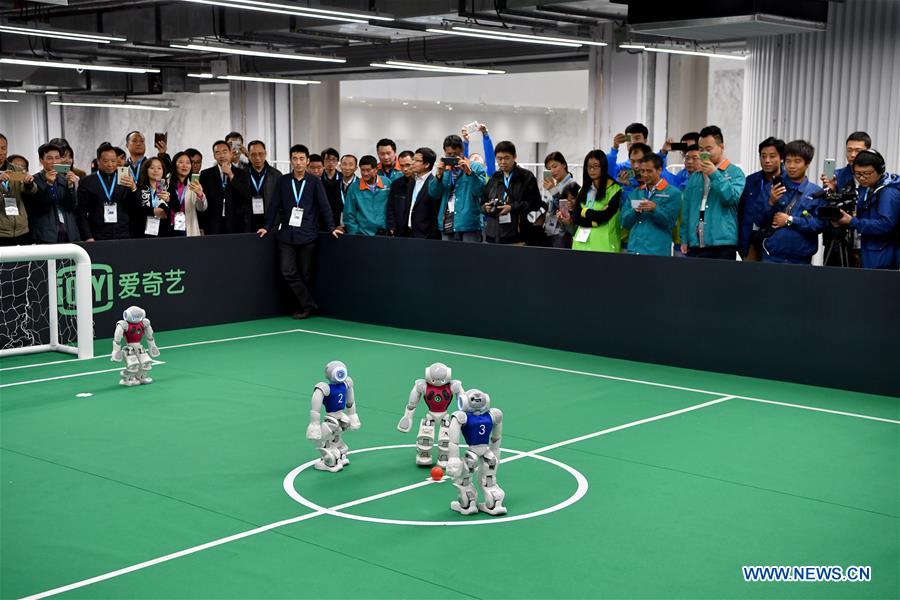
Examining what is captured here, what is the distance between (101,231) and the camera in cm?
1212

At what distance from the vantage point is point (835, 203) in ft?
30.8

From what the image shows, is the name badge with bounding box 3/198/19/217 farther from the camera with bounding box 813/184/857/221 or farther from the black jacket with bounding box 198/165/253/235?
the camera with bounding box 813/184/857/221

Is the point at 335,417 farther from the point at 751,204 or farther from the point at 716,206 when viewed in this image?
the point at 751,204

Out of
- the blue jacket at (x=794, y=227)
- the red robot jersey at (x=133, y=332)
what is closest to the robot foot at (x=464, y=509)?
Answer: the red robot jersey at (x=133, y=332)

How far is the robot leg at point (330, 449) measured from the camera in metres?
6.68

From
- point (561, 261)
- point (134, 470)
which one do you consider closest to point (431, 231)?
point (561, 261)

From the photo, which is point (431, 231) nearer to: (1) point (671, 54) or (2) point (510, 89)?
(1) point (671, 54)

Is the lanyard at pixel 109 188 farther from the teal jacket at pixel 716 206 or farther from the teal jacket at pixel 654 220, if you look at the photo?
the teal jacket at pixel 716 206

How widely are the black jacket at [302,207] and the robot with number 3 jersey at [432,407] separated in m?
6.76

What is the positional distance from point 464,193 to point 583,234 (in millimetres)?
1737

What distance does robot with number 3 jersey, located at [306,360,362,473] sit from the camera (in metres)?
6.57

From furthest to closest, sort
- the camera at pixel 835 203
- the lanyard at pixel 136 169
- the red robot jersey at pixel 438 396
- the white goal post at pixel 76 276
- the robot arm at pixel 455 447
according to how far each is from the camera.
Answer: the lanyard at pixel 136 169 < the white goal post at pixel 76 276 < the camera at pixel 835 203 < the red robot jersey at pixel 438 396 < the robot arm at pixel 455 447

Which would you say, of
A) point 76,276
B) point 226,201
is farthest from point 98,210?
point 226,201

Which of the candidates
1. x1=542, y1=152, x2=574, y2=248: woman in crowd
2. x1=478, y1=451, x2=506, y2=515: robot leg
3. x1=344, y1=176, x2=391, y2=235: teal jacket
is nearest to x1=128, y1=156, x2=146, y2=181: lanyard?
x1=344, y1=176, x2=391, y2=235: teal jacket
